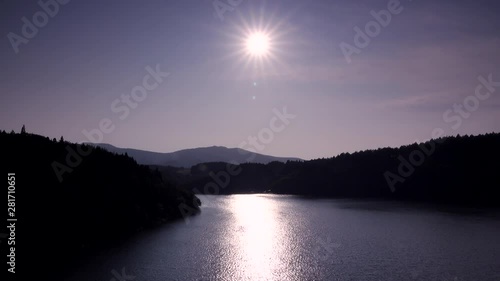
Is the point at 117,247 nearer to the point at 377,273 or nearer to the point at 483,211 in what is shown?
the point at 377,273

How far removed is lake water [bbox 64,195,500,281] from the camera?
54500mm

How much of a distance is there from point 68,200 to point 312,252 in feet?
196

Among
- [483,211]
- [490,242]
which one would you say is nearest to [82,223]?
[490,242]

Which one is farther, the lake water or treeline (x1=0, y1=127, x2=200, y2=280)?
treeline (x1=0, y1=127, x2=200, y2=280)

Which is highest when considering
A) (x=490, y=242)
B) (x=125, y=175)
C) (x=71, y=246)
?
(x=125, y=175)

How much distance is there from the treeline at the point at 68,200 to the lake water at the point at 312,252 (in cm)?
894

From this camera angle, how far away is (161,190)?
441 feet

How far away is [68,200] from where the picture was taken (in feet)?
279

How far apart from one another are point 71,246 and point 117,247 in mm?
9633

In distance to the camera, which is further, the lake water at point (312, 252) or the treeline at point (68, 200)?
the treeline at point (68, 200)

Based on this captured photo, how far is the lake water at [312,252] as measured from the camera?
54.5m

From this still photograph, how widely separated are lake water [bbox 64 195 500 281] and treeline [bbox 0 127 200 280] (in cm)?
894

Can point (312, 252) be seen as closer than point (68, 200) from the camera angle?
Yes

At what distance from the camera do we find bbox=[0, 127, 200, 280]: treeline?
68.7 metres
